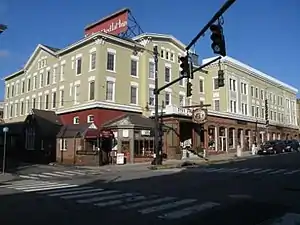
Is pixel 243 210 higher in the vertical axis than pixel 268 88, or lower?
lower

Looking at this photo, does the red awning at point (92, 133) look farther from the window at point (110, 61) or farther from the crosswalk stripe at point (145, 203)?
the crosswalk stripe at point (145, 203)

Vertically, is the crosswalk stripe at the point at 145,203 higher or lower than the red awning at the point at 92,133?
lower

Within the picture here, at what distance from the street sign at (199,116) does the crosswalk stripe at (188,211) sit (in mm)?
30110

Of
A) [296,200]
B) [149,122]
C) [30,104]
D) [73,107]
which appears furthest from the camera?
[30,104]

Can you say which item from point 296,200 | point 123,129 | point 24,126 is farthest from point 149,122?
point 296,200

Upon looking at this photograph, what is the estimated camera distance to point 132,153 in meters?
35.9

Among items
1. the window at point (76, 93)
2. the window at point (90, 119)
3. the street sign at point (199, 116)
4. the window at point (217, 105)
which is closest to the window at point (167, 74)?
the street sign at point (199, 116)

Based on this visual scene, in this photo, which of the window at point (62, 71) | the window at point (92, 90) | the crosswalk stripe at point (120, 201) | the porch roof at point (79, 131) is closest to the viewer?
the crosswalk stripe at point (120, 201)

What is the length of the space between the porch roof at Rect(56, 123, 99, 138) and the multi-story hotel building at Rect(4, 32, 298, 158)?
237cm

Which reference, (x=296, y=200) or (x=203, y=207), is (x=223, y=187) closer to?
(x=296, y=200)

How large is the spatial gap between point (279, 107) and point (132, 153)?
47698 mm

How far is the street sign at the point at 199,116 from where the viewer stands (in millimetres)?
40969

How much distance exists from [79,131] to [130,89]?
30.9 feet

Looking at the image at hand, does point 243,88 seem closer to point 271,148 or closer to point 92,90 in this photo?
point 271,148
